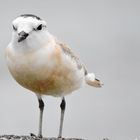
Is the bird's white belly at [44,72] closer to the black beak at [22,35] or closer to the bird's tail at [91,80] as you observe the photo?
the black beak at [22,35]

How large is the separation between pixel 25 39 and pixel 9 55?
0.37 meters

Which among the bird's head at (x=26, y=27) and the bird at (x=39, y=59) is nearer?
the bird's head at (x=26, y=27)

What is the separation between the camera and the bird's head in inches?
389

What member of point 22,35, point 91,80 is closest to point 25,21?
point 22,35

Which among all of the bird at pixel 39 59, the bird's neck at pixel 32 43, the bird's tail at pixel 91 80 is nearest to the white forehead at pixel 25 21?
the bird at pixel 39 59

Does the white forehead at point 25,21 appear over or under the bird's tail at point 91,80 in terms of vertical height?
over

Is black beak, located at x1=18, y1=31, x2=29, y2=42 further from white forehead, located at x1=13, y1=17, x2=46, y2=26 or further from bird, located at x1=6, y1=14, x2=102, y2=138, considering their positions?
white forehead, located at x1=13, y1=17, x2=46, y2=26

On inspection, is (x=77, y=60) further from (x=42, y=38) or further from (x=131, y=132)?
(x=131, y=132)

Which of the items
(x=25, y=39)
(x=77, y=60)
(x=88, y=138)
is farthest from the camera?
(x=88, y=138)

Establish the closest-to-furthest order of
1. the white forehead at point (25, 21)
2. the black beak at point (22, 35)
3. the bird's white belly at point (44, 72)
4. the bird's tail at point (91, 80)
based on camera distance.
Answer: the black beak at point (22, 35), the white forehead at point (25, 21), the bird's white belly at point (44, 72), the bird's tail at point (91, 80)

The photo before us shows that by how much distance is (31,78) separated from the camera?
10.3 metres

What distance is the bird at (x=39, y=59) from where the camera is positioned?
10.0 meters

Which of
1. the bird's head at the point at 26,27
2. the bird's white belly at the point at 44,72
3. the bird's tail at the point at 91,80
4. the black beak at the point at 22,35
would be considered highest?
the bird's head at the point at 26,27

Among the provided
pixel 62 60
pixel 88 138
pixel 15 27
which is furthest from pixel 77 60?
pixel 88 138
